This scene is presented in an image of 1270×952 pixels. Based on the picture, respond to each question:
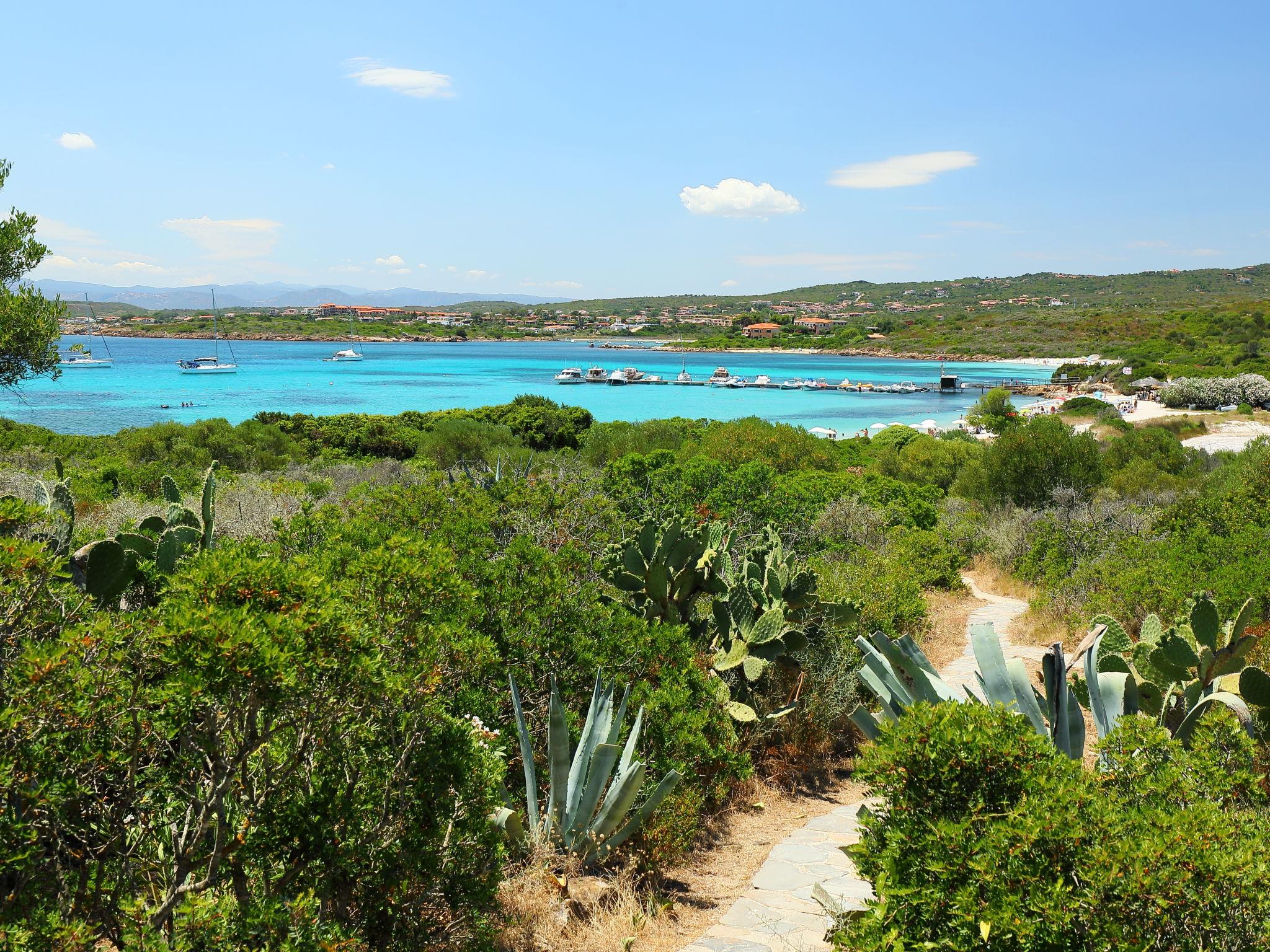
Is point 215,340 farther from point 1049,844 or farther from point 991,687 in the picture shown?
point 1049,844

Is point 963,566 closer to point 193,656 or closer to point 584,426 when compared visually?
point 193,656

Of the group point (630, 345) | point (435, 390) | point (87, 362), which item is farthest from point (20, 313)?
point (630, 345)

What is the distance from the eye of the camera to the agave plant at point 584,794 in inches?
156

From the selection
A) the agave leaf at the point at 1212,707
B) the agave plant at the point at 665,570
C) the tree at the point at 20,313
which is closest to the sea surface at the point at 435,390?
the tree at the point at 20,313

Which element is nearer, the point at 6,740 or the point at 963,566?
the point at 6,740

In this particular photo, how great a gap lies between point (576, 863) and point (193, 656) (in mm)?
2541

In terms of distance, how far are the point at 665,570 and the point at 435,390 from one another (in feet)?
228

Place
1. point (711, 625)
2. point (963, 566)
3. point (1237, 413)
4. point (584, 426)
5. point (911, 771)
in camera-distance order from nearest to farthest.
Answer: point (911, 771) → point (711, 625) → point (963, 566) → point (584, 426) → point (1237, 413)

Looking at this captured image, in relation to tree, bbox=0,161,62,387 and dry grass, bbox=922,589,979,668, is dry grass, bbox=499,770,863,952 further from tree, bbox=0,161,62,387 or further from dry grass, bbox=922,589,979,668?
tree, bbox=0,161,62,387

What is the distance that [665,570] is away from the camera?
19.6ft

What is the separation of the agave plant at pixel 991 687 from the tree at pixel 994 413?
3644cm

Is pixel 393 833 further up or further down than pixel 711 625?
further up

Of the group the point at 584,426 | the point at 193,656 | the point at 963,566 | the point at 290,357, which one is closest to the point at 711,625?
the point at 193,656

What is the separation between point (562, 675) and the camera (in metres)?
4.70
